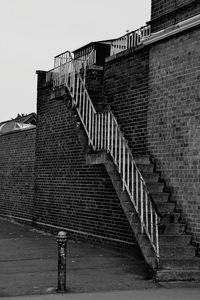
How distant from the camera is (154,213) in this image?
394 inches

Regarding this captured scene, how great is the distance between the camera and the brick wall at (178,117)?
10.2m

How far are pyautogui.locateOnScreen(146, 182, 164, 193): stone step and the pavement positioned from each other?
1.44m

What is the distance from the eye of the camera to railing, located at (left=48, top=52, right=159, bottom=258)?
979 cm

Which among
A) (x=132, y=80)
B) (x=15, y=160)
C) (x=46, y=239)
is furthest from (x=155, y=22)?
(x=15, y=160)

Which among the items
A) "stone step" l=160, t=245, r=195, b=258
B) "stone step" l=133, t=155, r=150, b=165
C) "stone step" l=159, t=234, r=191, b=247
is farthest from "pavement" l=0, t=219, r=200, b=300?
"stone step" l=133, t=155, r=150, b=165

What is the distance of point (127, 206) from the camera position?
1000 centimetres

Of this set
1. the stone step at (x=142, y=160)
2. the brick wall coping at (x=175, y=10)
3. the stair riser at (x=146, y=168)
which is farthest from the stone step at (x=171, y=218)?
the brick wall coping at (x=175, y=10)

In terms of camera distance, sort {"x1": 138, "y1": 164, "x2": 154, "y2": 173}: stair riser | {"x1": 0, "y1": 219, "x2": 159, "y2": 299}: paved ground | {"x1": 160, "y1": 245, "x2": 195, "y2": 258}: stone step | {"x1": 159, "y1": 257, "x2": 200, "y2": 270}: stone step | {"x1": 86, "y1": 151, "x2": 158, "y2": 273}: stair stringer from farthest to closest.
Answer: {"x1": 138, "y1": 164, "x2": 154, "y2": 173}: stair riser → {"x1": 160, "y1": 245, "x2": 195, "y2": 258}: stone step → {"x1": 86, "y1": 151, "x2": 158, "y2": 273}: stair stringer → {"x1": 159, "y1": 257, "x2": 200, "y2": 270}: stone step → {"x1": 0, "y1": 219, "x2": 159, "y2": 299}: paved ground

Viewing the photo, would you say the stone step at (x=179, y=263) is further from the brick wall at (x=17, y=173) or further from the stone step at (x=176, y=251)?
the brick wall at (x=17, y=173)

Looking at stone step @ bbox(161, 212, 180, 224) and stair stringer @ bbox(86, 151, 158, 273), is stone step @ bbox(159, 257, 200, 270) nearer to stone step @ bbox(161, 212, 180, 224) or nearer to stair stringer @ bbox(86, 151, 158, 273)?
stair stringer @ bbox(86, 151, 158, 273)

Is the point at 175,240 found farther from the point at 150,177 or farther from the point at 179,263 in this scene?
the point at 150,177

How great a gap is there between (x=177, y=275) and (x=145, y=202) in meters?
1.55

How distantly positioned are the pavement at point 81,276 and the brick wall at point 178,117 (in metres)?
1.56

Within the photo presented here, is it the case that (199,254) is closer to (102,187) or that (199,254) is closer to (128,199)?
(128,199)
